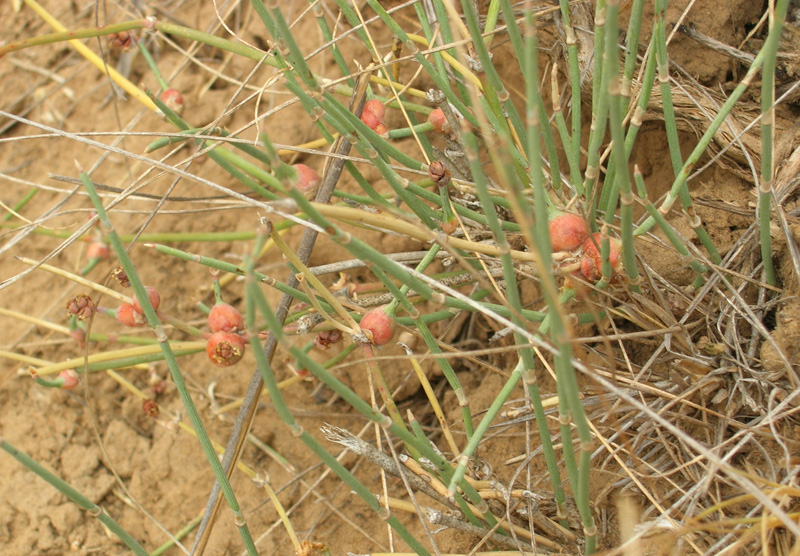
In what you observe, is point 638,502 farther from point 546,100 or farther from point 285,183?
point 546,100

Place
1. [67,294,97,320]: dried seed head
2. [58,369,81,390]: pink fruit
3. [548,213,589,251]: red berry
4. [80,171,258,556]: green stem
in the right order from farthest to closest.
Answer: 1. [58,369,81,390]: pink fruit
2. [67,294,97,320]: dried seed head
3. [548,213,589,251]: red berry
4. [80,171,258,556]: green stem

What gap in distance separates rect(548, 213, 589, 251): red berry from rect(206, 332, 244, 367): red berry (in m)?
0.50

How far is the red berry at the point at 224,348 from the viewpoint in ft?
3.41

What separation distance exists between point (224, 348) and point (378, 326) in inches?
10.0

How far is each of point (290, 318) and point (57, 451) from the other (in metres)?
0.64

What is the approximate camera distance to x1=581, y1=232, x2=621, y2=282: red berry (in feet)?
3.11

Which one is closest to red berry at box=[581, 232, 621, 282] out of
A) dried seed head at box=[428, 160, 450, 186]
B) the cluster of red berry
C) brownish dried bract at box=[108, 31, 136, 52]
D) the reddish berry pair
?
the cluster of red berry

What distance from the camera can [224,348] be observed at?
1.04m

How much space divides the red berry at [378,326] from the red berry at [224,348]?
0.22 meters

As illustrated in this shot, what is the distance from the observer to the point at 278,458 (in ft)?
4.23

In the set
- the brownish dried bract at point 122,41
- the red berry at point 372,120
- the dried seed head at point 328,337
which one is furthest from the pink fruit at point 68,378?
the red berry at point 372,120

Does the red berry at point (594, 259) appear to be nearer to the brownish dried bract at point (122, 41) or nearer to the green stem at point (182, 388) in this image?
the green stem at point (182, 388)

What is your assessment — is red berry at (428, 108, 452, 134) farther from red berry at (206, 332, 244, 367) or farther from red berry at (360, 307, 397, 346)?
red berry at (206, 332, 244, 367)

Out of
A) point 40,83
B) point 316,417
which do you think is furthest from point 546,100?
point 40,83
